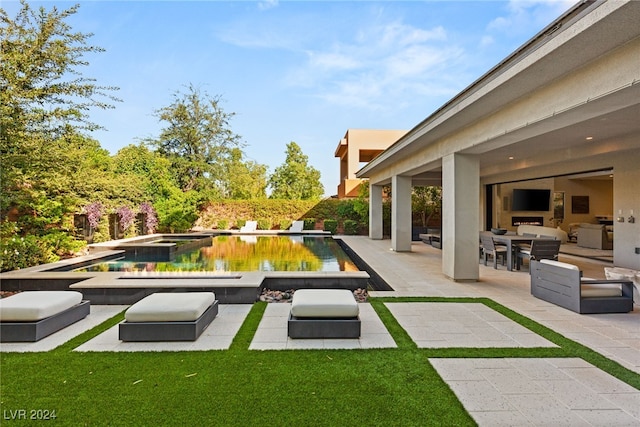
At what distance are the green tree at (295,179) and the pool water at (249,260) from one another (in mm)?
23619

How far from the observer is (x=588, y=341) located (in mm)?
4359

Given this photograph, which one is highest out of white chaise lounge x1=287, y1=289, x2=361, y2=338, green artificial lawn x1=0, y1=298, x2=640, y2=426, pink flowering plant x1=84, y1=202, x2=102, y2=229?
pink flowering plant x1=84, y1=202, x2=102, y2=229

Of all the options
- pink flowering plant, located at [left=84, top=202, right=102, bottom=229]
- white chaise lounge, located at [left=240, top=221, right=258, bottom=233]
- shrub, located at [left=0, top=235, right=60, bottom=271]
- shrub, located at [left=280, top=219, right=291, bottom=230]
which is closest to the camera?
shrub, located at [left=0, top=235, right=60, bottom=271]

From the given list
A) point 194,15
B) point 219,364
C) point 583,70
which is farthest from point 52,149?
point 583,70

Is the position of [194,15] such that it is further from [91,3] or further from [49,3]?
[49,3]

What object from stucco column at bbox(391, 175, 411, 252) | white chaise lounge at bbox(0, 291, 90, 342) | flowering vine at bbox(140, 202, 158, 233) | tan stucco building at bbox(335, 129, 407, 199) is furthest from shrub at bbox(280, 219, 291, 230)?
white chaise lounge at bbox(0, 291, 90, 342)

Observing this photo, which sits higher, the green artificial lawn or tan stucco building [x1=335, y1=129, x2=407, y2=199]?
tan stucco building [x1=335, y1=129, x2=407, y2=199]

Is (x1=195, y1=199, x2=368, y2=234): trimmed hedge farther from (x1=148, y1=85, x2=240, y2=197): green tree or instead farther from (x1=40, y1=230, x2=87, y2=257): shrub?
(x1=40, y1=230, x2=87, y2=257): shrub

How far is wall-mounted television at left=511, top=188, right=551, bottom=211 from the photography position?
18.0m

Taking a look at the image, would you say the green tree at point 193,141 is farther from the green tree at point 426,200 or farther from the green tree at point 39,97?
the green tree at point 39,97

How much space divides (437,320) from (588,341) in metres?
1.76

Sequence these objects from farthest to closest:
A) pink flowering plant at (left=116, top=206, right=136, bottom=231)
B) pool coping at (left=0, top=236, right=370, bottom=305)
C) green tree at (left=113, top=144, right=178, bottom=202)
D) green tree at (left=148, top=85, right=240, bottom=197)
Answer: green tree at (left=148, top=85, right=240, bottom=197), green tree at (left=113, top=144, right=178, bottom=202), pink flowering plant at (left=116, top=206, right=136, bottom=231), pool coping at (left=0, top=236, right=370, bottom=305)

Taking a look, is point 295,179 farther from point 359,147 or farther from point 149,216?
point 149,216

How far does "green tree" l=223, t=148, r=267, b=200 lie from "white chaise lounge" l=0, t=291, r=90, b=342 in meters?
22.9
